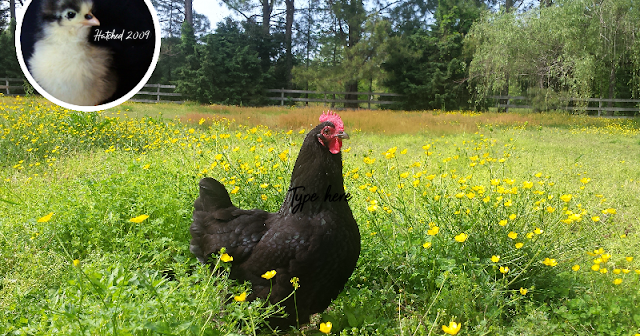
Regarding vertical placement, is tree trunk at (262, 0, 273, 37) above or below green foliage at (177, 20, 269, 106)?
above

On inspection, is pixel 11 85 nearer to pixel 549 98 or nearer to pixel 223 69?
pixel 223 69

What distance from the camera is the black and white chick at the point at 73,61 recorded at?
7.88 ft

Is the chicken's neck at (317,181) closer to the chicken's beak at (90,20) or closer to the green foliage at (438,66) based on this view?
the chicken's beak at (90,20)

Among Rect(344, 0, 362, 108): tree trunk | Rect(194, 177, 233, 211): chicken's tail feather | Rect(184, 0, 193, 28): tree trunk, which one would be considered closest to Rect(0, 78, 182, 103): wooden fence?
Rect(184, 0, 193, 28): tree trunk

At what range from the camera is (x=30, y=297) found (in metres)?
2.26

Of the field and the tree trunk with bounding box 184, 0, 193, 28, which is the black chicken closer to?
the field

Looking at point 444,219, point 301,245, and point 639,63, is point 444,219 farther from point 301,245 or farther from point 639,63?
point 639,63

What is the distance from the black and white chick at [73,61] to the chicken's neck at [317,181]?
1.61m

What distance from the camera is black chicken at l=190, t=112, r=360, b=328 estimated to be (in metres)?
2.00

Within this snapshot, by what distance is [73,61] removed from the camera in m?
2.58

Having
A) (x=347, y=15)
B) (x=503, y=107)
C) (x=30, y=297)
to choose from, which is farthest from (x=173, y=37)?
(x=30, y=297)

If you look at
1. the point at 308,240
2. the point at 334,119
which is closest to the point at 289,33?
the point at 334,119

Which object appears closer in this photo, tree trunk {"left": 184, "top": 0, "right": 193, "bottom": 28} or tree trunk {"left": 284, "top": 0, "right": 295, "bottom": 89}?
tree trunk {"left": 184, "top": 0, "right": 193, "bottom": 28}

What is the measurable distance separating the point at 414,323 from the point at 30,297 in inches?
88.2
